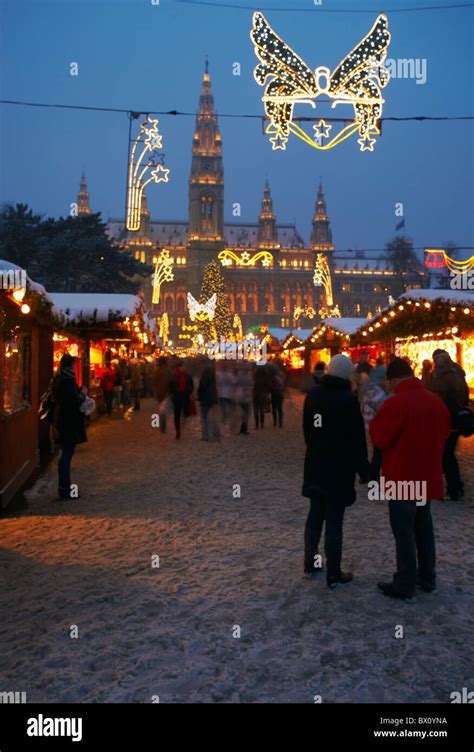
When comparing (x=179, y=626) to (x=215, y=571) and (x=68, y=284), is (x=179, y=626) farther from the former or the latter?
(x=68, y=284)

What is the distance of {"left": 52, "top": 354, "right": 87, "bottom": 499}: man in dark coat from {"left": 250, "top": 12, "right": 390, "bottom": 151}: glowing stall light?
5.07 metres

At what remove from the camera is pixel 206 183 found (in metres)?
94.8

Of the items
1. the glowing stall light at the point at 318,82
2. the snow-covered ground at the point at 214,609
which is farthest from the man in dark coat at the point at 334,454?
the glowing stall light at the point at 318,82

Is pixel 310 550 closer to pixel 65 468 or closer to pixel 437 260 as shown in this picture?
pixel 65 468

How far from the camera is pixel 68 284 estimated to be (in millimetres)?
29844

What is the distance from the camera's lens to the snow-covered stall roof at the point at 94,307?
41.8 feet

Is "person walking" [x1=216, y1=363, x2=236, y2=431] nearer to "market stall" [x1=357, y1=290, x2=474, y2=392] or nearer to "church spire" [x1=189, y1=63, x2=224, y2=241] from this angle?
"market stall" [x1=357, y1=290, x2=474, y2=392]

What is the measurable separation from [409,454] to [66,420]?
167 inches

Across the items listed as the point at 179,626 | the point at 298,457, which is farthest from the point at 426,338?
the point at 179,626

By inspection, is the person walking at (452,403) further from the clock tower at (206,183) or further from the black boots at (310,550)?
the clock tower at (206,183)

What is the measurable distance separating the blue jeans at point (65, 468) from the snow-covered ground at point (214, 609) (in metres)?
0.20

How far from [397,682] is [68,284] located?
29385mm

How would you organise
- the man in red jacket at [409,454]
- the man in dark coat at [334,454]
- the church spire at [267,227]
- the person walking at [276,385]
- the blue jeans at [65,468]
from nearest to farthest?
the man in red jacket at [409,454] → the man in dark coat at [334,454] → the blue jeans at [65,468] → the person walking at [276,385] → the church spire at [267,227]

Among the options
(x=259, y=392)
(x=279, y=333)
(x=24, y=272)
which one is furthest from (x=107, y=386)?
(x=279, y=333)
